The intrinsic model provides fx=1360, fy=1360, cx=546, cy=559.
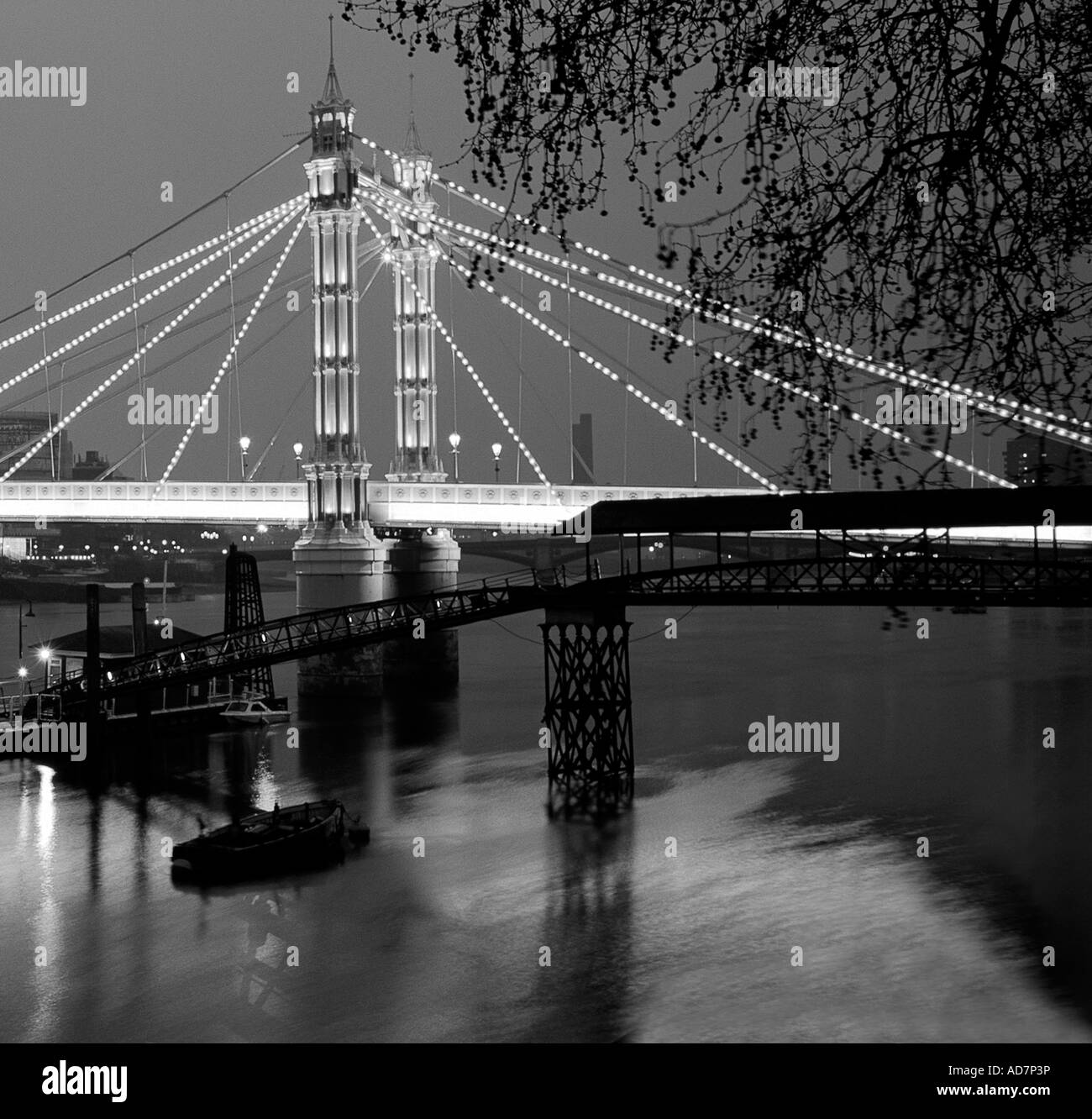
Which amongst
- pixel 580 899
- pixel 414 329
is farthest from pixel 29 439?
pixel 580 899

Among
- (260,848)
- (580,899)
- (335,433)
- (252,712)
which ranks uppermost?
(335,433)

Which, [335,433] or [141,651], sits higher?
[335,433]

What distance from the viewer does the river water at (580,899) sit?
19.1 metres

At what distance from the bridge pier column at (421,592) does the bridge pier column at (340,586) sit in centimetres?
256

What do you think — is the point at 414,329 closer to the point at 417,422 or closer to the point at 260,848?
the point at 417,422

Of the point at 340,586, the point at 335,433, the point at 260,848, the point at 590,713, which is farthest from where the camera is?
the point at 335,433

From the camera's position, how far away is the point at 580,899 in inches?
980

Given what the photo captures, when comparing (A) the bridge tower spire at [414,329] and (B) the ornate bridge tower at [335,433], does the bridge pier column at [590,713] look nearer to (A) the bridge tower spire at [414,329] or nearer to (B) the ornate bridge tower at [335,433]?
(B) the ornate bridge tower at [335,433]

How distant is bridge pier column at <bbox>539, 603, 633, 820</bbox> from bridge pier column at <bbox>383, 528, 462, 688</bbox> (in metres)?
21.8

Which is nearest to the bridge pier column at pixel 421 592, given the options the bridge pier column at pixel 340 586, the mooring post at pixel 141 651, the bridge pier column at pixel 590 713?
the bridge pier column at pixel 340 586

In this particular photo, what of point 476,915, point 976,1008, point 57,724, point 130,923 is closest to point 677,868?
point 476,915

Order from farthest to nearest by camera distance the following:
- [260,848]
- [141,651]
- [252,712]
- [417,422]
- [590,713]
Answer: [417,422], [141,651], [252,712], [590,713], [260,848]

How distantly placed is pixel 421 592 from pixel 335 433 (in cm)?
742

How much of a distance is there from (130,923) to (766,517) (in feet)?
54.2
